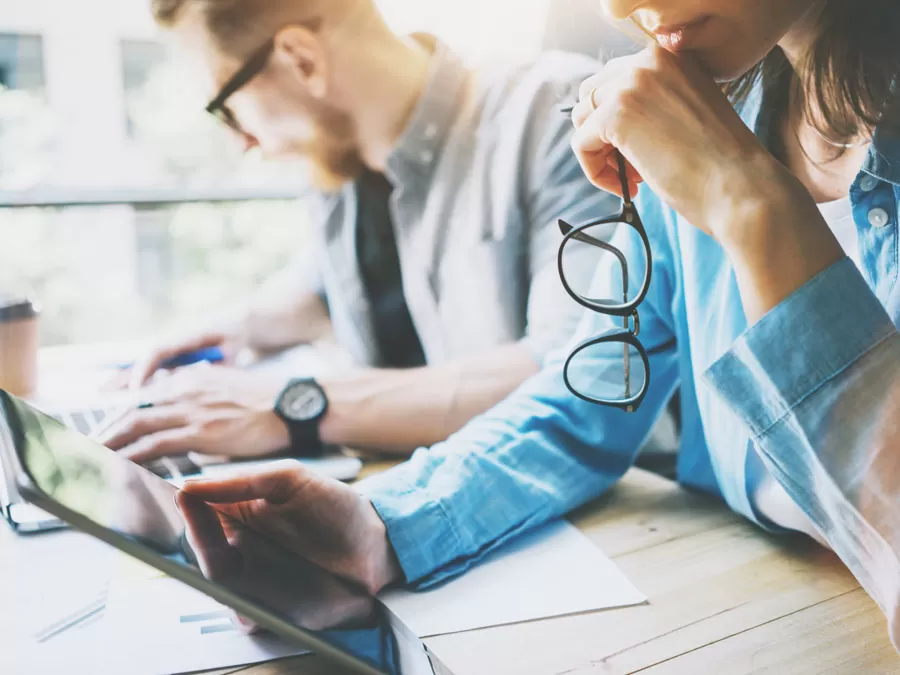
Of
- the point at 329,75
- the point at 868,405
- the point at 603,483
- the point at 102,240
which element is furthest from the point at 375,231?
the point at 868,405

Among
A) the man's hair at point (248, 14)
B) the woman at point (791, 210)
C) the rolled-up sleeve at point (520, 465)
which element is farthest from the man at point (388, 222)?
the woman at point (791, 210)

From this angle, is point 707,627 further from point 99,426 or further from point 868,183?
point 99,426

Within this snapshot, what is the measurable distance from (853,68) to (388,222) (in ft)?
2.16

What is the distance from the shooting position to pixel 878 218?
42 cm

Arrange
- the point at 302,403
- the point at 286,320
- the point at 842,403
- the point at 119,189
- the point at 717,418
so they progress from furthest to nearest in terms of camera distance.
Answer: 1. the point at 286,320
2. the point at 119,189
3. the point at 302,403
4. the point at 717,418
5. the point at 842,403

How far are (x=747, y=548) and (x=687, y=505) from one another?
0.08 metres

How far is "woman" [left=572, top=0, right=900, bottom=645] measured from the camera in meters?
0.35

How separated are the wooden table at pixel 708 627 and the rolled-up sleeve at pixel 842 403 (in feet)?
0.19

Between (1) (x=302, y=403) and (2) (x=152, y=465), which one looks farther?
(1) (x=302, y=403)

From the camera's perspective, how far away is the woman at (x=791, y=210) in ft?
1.15

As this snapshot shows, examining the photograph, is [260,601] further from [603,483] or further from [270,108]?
[270,108]

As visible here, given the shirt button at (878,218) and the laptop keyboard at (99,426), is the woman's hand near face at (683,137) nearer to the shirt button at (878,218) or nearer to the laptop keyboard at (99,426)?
the shirt button at (878,218)

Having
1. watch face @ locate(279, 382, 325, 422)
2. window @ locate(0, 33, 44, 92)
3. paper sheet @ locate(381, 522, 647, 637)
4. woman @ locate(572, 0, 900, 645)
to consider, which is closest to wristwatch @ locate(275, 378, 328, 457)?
watch face @ locate(279, 382, 325, 422)

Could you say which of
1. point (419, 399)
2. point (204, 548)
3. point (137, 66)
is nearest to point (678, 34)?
point (204, 548)
